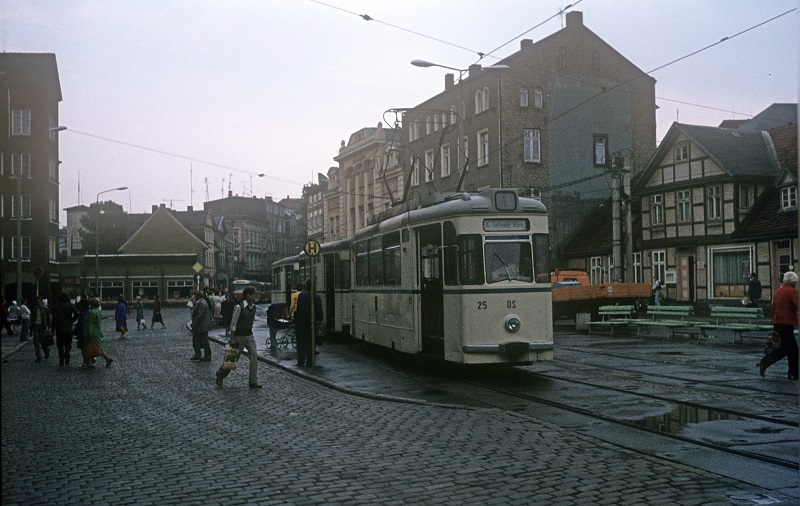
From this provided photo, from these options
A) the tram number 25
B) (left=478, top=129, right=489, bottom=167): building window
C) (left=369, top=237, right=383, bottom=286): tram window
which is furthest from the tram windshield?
(left=478, top=129, right=489, bottom=167): building window

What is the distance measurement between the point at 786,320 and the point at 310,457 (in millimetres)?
9271

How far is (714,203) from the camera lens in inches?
1593

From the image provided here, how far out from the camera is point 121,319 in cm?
3425

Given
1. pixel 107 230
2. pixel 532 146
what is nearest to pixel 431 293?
pixel 532 146

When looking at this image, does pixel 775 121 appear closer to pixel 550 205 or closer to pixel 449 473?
pixel 550 205

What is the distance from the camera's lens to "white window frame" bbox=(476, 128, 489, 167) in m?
51.2

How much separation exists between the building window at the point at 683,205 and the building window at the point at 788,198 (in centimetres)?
530

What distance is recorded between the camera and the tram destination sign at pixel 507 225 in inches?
601

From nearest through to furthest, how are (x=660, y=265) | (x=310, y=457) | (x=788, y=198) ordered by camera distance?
(x=310, y=457) → (x=788, y=198) → (x=660, y=265)

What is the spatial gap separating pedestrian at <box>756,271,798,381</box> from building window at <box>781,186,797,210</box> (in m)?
24.0

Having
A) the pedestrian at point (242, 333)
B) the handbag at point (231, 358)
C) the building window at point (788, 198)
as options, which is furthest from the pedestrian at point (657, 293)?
the handbag at point (231, 358)

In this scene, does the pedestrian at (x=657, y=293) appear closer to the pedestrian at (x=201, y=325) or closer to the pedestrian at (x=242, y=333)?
the pedestrian at (x=201, y=325)

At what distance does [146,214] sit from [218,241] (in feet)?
54.0

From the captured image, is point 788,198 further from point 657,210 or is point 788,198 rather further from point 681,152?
point 657,210
